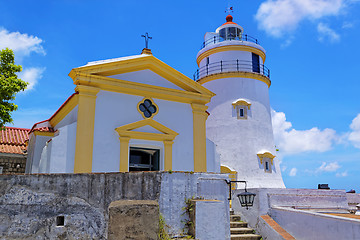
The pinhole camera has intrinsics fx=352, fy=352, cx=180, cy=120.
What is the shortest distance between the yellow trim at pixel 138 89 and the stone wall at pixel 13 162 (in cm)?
573

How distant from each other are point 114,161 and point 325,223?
7028 mm

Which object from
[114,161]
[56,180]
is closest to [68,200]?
[56,180]

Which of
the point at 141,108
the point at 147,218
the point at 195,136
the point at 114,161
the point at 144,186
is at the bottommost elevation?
the point at 147,218

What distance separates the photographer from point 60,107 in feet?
47.1

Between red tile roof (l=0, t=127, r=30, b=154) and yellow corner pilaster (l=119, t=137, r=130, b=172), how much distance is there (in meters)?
6.05

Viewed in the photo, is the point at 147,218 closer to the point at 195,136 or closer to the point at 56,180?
the point at 56,180

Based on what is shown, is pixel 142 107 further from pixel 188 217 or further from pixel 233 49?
pixel 233 49

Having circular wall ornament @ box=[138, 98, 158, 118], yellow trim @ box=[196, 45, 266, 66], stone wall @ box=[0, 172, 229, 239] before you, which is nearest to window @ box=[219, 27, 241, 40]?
yellow trim @ box=[196, 45, 266, 66]

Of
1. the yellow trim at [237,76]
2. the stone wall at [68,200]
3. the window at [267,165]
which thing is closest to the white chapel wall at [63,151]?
the stone wall at [68,200]

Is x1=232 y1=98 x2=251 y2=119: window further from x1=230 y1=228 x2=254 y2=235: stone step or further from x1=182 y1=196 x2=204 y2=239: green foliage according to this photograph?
x1=182 y1=196 x2=204 y2=239: green foliage

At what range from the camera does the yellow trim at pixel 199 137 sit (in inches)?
548

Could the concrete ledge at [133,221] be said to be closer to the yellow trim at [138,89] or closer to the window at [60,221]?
the window at [60,221]

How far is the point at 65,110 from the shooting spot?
1409 cm

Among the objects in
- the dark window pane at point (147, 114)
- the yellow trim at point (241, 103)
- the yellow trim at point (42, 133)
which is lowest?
the yellow trim at point (42, 133)
